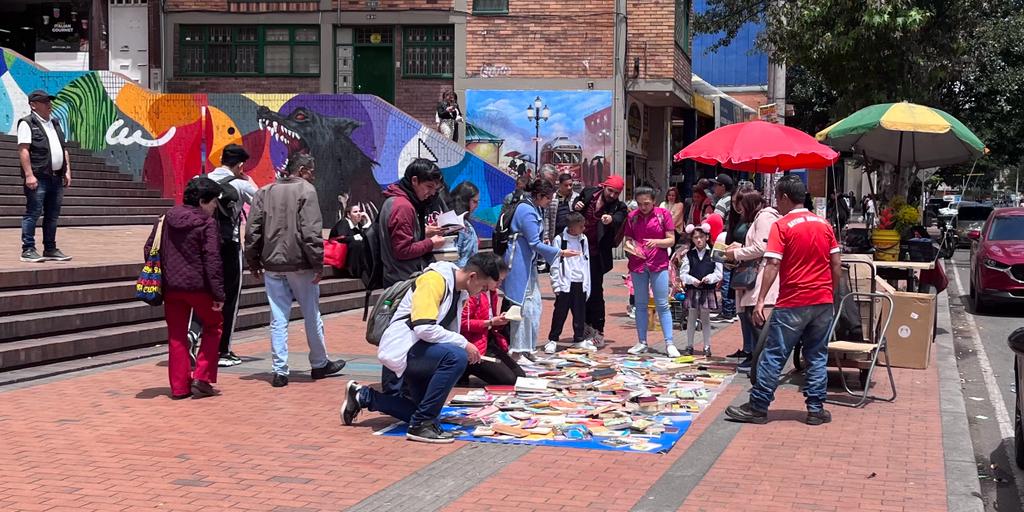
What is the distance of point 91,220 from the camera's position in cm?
1858

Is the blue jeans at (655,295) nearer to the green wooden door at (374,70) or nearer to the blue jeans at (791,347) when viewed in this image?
the blue jeans at (791,347)

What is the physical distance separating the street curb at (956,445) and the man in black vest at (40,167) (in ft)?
30.5

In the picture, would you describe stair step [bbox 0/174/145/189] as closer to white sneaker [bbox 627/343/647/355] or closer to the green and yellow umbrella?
white sneaker [bbox 627/343/647/355]

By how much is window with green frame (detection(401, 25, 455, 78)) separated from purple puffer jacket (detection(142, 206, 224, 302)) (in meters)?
18.7

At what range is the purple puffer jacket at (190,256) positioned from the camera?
8.29 meters

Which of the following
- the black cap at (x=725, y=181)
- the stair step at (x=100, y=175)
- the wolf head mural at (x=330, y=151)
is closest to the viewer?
the black cap at (x=725, y=181)

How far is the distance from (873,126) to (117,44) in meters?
20.7

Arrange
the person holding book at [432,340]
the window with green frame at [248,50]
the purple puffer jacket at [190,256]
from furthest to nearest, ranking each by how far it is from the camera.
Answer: the window with green frame at [248,50] → the purple puffer jacket at [190,256] → the person holding book at [432,340]

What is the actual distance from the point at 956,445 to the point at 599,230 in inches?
202

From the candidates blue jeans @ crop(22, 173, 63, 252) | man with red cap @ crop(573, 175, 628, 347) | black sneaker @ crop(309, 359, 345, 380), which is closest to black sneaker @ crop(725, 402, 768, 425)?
black sneaker @ crop(309, 359, 345, 380)

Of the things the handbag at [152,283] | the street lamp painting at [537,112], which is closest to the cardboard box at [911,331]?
the handbag at [152,283]

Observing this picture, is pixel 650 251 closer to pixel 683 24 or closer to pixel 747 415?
pixel 747 415

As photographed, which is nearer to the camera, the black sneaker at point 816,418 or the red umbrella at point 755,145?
the black sneaker at point 816,418

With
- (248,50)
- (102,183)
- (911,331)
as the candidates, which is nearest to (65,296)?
(911,331)
